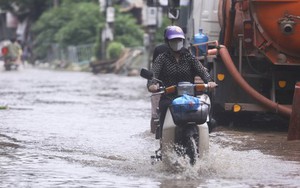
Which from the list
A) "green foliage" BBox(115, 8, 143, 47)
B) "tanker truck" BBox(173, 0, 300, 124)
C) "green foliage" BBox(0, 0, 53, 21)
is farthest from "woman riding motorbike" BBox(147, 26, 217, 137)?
"green foliage" BBox(0, 0, 53, 21)

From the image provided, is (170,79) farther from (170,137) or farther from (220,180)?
(220,180)

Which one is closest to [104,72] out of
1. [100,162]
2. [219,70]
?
[219,70]

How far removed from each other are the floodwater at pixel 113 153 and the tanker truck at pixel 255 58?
0.54 m

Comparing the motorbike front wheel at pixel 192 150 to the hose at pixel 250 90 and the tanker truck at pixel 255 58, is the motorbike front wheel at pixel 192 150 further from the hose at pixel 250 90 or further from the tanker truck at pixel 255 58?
the hose at pixel 250 90

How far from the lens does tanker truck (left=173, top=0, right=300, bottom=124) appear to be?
13836mm

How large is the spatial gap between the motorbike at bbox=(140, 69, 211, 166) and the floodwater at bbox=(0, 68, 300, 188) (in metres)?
0.17

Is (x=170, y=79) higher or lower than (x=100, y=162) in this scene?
higher

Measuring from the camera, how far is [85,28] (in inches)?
2117

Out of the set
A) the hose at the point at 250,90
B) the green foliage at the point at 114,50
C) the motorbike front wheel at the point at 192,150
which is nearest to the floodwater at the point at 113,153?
the motorbike front wheel at the point at 192,150

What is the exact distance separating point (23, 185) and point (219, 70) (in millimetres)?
6547

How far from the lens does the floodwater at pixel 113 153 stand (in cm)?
945

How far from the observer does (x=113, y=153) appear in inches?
473

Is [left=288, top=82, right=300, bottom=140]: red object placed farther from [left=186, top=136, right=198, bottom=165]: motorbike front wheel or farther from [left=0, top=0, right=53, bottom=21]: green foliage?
[left=0, top=0, right=53, bottom=21]: green foliage

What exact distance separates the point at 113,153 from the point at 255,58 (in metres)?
3.92
